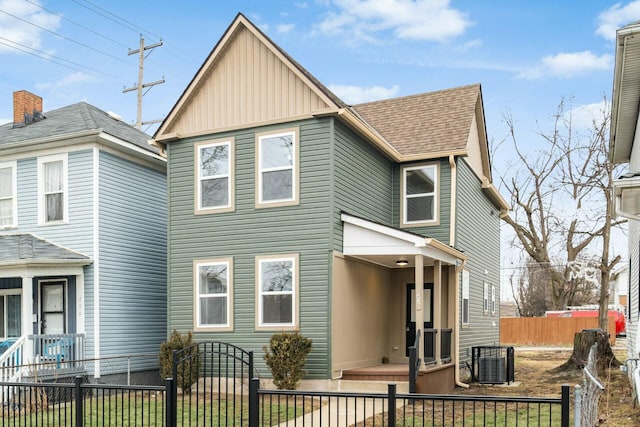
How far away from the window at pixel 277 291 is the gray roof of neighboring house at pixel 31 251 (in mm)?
4689

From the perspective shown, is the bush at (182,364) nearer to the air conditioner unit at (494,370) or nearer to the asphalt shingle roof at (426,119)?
the air conditioner unit at (494,370)

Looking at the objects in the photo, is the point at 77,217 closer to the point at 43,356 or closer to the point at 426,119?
the point at 43,356

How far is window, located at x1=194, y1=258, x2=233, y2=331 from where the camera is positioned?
1429cm

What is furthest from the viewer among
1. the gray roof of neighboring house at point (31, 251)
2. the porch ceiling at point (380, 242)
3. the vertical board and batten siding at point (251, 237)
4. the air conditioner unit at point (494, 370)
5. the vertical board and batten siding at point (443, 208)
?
the vertical board and batten siding at point (443, 208)

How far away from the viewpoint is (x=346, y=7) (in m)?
26.3

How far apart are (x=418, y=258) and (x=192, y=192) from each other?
17.6 feet

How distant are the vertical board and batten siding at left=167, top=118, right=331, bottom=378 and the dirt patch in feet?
14.2

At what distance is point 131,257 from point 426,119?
8.70 meters

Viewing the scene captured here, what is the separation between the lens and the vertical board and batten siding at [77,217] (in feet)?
52.1

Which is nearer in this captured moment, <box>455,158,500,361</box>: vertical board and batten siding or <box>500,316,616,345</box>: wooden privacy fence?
<box>455,158,500,361</box>: vertical board and batten siding

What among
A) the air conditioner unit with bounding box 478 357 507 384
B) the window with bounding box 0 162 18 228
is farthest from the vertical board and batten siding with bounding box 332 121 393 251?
the window with bounding box 0 162 18 228

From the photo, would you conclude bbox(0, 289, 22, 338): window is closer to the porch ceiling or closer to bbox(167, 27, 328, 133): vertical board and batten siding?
bbox(167, 27, 328, 133): vertical board and batten siding

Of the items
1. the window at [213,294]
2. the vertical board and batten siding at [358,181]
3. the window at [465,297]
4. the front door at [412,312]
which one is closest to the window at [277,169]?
the vertical board and batten siding at [358,181]

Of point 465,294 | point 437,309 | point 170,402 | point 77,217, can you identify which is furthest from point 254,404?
point 465,294
